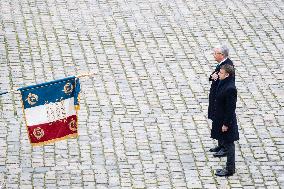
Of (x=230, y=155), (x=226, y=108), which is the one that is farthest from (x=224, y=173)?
(x=226, y=108)

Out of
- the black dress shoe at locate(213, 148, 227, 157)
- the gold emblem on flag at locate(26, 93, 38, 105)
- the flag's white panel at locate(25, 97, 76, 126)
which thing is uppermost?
the gold emblem on flag at locate(26, 93, 38, 105)

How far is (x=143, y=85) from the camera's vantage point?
13047mm

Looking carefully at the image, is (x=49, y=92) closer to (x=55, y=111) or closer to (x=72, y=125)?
(x=55, y=111)

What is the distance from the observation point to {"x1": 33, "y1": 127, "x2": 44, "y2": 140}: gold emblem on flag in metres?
9.85

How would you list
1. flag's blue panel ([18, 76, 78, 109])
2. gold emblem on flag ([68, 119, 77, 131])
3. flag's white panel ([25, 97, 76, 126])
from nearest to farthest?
flag's blue panel ([18, 76, 78, 109]) < flag's white panel ([25, 97, 76, 126]) < gold emblem on flag ([68, 119, 77, 131])

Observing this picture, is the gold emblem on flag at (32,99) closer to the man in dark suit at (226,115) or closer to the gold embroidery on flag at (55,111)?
the gold embroidery on flag at (55,111)

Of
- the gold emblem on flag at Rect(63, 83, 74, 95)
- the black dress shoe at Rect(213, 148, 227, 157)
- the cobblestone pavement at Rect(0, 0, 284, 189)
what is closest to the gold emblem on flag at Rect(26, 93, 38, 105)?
the gold emblem on flag at Rect(63, 83, 74, 95)

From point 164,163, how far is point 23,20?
6.29 m

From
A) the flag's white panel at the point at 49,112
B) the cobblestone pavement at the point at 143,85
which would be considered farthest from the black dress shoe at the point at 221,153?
the flag's white panel at the point at 49,112

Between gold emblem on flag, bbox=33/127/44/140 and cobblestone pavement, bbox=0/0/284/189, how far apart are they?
78cm

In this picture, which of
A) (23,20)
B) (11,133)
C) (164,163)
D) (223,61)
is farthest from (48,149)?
(23,20)

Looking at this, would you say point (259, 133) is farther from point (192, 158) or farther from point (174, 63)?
point (174, 63)

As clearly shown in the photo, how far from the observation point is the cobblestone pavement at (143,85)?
10.6 m

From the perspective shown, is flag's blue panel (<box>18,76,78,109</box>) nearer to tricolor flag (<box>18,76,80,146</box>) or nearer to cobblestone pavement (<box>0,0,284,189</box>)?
tricolor flag (<box>18,76,80,146</box>)
